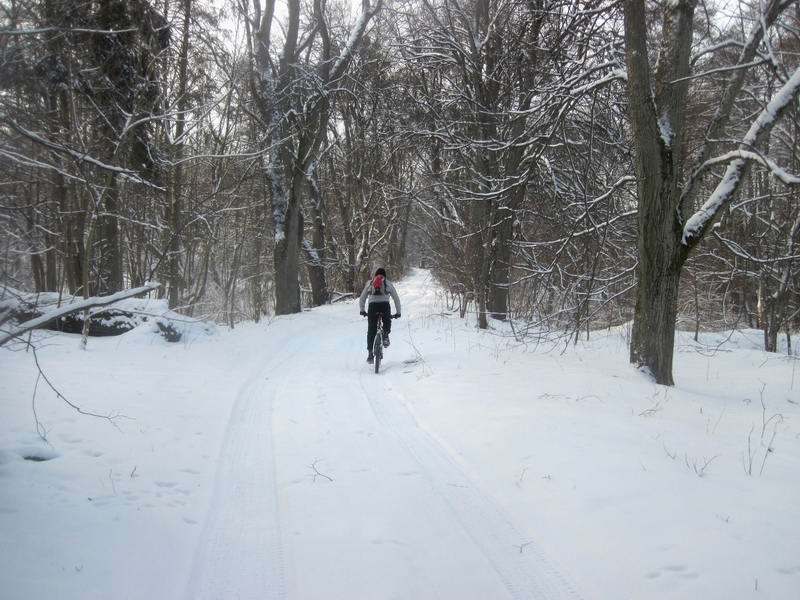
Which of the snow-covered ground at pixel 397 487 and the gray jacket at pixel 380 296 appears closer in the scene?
the snow-covered ground at pixel 397 487

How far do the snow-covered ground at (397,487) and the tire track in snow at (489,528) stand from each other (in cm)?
2

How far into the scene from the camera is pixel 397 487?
4.40m

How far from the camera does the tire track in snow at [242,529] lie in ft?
10.1

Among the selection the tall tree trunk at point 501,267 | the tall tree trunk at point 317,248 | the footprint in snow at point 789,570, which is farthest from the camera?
the tall tree trunk at point 317,248

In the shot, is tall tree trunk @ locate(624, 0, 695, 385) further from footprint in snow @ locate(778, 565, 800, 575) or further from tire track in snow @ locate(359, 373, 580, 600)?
footprint in snow @ locate(778, 565, 800, 575)

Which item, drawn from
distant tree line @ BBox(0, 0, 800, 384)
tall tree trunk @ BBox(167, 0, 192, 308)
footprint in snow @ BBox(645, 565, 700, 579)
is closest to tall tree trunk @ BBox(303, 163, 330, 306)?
distant tree line @ BBox(0, 0, 800, 384)

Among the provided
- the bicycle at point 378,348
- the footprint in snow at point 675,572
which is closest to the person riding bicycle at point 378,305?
the bicycle at point 378,348

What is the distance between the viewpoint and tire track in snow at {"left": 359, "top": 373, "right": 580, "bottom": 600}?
313 cm

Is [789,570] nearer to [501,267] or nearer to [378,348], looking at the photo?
[378,348]

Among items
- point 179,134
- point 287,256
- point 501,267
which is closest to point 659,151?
point 501,267

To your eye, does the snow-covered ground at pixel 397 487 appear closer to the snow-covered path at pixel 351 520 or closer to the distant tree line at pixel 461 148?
the snow-covered path at pixel 351 520

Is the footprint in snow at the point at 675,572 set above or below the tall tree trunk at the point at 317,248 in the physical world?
below

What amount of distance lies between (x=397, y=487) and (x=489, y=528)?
2.98ft

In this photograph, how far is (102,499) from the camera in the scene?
153 inches
